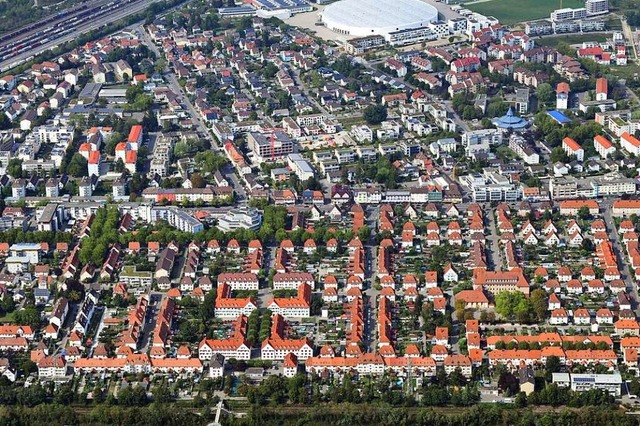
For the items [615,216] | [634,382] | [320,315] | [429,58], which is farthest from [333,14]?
[634,382]

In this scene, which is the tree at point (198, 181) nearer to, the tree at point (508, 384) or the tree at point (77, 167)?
the tree at point (77, 167)

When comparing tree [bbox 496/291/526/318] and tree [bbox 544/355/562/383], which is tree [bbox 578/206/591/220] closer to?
tree [bbox 496/291/526/318]

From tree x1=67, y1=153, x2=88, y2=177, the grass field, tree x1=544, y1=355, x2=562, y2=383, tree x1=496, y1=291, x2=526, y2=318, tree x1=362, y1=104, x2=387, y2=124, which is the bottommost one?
the grass field

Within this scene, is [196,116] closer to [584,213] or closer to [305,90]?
[305,90]

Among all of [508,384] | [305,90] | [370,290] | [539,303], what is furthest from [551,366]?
[305,90]

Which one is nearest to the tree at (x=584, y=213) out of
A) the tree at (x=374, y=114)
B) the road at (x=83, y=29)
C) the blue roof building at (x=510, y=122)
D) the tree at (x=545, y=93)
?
the blue roof building at (x=510, y=122)

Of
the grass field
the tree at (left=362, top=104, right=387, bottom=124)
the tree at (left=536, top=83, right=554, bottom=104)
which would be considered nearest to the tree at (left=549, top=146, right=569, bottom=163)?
the tree at (left=536, top=83, right=554, bottom=104)

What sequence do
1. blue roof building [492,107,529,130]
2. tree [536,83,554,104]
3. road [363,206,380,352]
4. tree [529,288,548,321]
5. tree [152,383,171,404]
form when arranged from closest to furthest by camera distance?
1. tree [152,383,171,404]
2. road [363,206,380,352]
3. tree [529,288,548,321]
4. blue roof building [492,107,529,130]
5. tree [536,83,554,104]

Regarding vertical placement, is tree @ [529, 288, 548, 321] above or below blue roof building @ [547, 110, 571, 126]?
above
